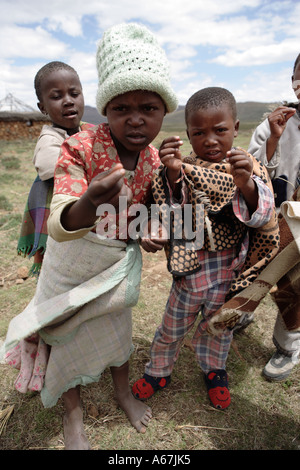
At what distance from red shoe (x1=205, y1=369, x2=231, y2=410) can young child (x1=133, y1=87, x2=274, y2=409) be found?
278 millimetres

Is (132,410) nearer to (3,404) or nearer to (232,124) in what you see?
(3,404)

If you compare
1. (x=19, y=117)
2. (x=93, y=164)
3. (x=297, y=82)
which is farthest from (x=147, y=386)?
(x=19, y=117)

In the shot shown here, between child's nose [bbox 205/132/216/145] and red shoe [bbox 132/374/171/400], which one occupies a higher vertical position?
child's nose [bbox 205/132/216/145]

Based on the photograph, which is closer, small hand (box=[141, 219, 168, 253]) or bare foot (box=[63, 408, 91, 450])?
small hand (box=[141, 219, 168, 253])

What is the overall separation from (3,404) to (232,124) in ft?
6.66

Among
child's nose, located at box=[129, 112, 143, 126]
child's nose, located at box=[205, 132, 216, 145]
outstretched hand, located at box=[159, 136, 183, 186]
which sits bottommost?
outstretched hand, located at box=[159, 136, 183, 186]

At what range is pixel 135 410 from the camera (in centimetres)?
183

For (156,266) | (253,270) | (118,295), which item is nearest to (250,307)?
(253,270)

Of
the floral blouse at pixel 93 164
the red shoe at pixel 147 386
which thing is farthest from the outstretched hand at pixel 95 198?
the red shoe at pixel 147 386

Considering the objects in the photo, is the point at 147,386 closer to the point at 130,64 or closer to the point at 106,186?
the point at 106,186

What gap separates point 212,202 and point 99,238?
537mm

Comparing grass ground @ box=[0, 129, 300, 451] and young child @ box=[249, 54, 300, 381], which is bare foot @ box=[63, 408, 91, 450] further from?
young child @ box=[249, 54, 300, 381]

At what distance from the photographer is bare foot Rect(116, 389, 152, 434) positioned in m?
1.78

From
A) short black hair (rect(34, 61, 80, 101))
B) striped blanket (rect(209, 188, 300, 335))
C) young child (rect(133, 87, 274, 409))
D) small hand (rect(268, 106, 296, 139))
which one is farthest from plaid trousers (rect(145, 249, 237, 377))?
short black hair (rect(34, 61, 80, 101))
